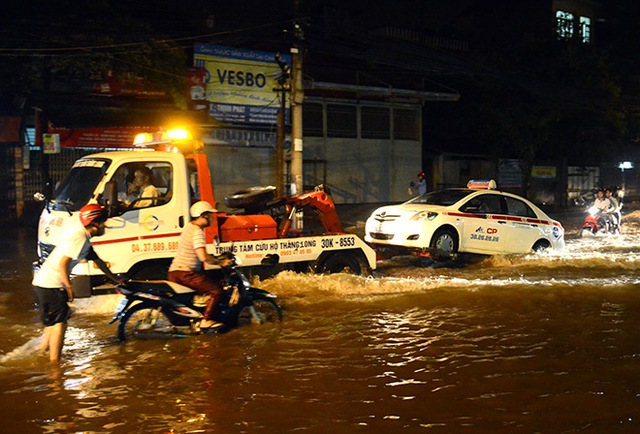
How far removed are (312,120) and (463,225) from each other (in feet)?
40.8

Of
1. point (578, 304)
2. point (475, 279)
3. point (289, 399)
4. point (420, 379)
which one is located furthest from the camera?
point (475, 279)

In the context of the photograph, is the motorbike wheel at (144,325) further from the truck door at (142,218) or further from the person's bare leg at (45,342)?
the truck door at (142,218)

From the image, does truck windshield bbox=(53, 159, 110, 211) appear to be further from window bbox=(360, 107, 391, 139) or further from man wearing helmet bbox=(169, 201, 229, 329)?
window bbox=(360, 107, 391, 139)

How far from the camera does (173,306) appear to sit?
7.91m

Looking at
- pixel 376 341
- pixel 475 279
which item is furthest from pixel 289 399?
pixel 475 279

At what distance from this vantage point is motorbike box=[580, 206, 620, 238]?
19.4 metres

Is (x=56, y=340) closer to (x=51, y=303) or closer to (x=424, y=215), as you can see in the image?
(x=51, y=303)

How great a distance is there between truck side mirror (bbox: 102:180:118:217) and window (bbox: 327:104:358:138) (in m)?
17.4

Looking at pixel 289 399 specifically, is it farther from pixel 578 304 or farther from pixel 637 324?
pixel 578 304

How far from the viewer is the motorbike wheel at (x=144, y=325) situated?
784cm

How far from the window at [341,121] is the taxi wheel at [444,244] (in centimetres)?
1274

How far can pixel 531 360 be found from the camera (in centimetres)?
722

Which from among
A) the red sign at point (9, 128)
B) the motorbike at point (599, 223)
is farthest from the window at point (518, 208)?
the red sign at point (9, 128)

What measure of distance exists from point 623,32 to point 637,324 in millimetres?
35992
